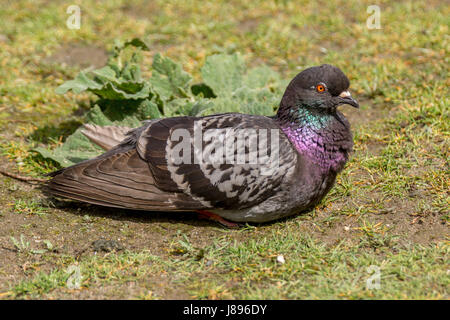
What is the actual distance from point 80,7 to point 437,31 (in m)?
4.85

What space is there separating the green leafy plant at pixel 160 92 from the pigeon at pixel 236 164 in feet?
2.40

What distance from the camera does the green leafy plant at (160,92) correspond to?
5297 millimetres

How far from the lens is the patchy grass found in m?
3.80

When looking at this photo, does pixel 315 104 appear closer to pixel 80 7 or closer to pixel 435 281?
pixel 435 281

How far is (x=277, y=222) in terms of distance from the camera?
4551 millimetres

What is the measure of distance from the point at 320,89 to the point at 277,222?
107cm

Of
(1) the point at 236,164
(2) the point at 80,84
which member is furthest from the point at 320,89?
(2) the point at 80,84

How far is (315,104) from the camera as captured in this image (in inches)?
175
